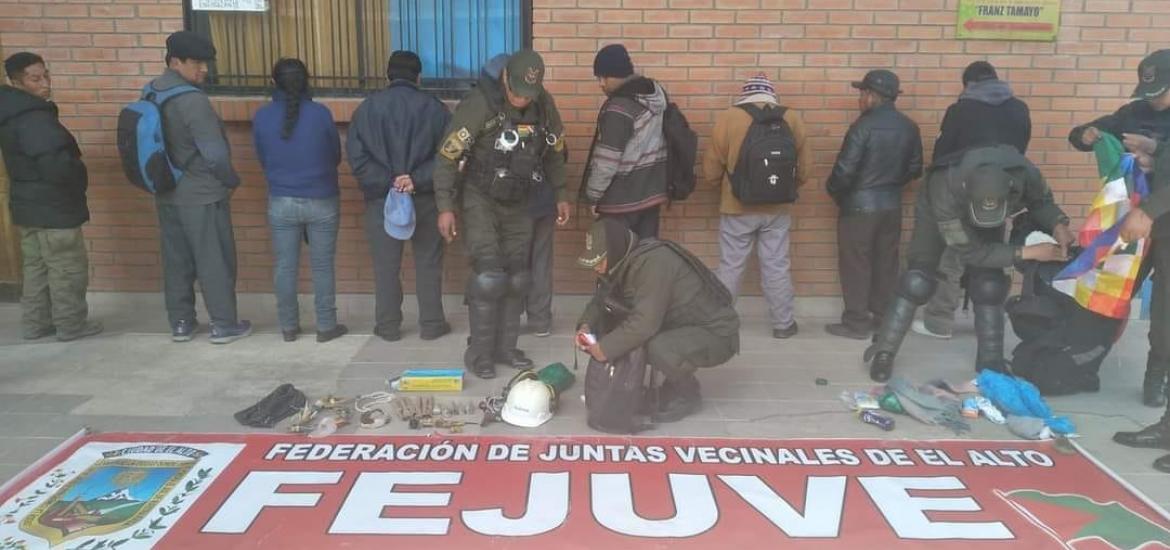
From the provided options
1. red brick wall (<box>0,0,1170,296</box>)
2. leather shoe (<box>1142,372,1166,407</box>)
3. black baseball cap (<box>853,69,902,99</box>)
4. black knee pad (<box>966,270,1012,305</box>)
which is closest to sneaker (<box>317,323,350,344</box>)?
red brick wall (<box>0,0,1170,296</box>)

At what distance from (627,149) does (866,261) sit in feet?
6.16

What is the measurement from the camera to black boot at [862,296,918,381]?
5.32 metres

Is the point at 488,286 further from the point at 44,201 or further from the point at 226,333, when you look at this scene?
the point at 44,201

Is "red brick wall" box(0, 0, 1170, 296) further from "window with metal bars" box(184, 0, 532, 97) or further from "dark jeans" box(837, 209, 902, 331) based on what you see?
"dark jeans" box(837, 209, 902, 331)

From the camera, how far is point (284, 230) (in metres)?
5.98

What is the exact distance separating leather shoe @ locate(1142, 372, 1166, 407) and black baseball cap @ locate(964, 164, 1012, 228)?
1207 mm

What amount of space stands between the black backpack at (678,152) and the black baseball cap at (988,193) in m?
1.77

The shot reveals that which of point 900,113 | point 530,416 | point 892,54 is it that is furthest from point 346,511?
point 892,54

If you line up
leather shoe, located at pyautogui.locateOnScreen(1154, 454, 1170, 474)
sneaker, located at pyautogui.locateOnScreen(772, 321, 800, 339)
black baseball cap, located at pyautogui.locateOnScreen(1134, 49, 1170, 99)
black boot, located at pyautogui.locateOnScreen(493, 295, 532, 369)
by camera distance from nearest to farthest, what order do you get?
leather shoe, located at pyautogui.locateOnScreen(1154, 454, 1170, 474), black baseball cap, located at pyautogui.locateOnScreen(1134, 49, 1170, 99), black boot, located at pyautogui.locateOnScreen(493, 295, 532, 369), sneaker, located at pyautogui.locateOnScreen(772, 321, 800, 339)

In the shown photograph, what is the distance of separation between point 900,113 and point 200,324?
5.13 meters

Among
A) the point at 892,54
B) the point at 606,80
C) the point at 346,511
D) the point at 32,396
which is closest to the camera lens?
the point at 346,511

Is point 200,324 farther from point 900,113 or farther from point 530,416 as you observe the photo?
point 900,113

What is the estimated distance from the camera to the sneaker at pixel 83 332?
19.8 feet

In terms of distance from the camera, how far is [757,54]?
21.0 feet
